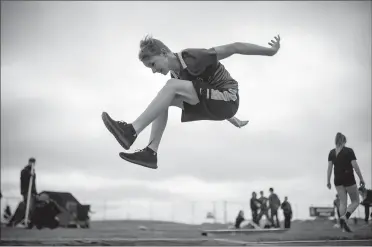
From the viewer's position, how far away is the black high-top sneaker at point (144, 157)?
333 cm

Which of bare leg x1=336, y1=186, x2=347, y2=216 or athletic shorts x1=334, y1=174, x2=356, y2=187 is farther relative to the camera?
bare leg x1=336, y1=186, x2=347, y2=216

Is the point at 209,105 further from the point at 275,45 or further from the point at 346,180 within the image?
the point at 346,180

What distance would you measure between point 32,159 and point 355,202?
846 centimetres

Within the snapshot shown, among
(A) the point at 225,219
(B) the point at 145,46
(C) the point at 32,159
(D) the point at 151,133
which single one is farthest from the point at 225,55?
(A) the point at 225,219

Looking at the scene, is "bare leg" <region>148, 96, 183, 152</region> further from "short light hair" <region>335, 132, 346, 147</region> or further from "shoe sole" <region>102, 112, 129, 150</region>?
"short light hair" <region>335, 132, 346, 147</region>

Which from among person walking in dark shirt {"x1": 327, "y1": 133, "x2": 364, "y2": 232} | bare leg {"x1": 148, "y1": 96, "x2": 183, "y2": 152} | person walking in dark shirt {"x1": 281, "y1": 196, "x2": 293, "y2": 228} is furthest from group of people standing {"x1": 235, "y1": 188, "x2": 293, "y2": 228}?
bare leg {"x1": 148, "y1": 96, "x2": 183, "y2": 152}

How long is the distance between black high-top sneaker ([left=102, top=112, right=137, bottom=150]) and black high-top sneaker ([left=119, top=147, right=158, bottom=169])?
13 cm

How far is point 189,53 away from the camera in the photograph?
312 cm

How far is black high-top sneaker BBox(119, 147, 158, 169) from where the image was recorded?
3.33 meters

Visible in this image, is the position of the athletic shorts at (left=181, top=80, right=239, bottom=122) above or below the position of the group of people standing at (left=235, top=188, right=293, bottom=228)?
above

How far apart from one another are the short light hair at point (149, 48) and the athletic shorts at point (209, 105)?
1.29ft

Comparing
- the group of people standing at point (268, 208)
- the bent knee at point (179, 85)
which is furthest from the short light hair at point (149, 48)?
the group of people standing at point (268, 208)

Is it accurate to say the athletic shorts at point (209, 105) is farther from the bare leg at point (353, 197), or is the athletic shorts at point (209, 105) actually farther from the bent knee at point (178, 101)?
the bare leg at point (353, 197)

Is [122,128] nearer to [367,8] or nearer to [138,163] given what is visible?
[138,163]
